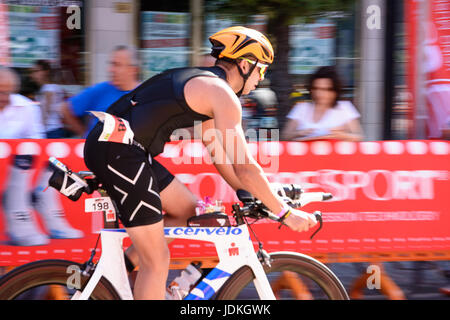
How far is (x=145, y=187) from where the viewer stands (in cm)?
308

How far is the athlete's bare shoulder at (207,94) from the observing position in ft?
9.63

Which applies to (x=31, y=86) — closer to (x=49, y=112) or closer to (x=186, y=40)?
(x=49, y=112)

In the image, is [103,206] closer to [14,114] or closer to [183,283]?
[183,283]

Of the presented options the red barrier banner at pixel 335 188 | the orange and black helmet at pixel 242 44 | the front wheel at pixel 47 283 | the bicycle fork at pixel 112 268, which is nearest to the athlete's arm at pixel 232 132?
the orange and black helmet at pixel 242 44

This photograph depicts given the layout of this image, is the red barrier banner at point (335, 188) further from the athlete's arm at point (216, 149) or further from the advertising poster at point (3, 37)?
the advertising poster at point (3, 37)

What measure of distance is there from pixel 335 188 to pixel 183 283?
7.16 ft

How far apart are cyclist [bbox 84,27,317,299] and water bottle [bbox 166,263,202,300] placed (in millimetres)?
114

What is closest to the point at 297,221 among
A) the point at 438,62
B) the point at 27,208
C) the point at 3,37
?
the point at 27,208

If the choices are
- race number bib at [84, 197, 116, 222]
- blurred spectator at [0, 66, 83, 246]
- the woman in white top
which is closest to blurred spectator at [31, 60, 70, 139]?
blurred spectator at [0, 66, 83, 246]

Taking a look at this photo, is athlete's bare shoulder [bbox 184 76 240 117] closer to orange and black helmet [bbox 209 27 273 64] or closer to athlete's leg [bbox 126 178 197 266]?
orange and black helmet [bbox 209 27 273 64]

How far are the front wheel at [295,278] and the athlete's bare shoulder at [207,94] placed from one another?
0.84m

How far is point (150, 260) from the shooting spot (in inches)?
123

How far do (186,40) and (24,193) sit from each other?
4.41 metres

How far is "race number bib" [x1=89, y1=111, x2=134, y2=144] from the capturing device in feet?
9.87
